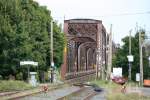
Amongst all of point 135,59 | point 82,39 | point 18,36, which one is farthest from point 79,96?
point 82,39

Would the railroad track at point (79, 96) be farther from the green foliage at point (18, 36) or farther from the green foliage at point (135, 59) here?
the green foliage at point (135, 59)

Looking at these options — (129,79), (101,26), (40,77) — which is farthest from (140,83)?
(101,26)

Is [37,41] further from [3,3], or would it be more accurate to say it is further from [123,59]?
[123,59]

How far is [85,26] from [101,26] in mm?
4662

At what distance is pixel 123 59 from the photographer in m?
85.6

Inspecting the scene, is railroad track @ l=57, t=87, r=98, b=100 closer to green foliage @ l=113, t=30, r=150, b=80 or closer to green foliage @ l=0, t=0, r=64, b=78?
green foliage @ l=0, t=0, r=64, b=78

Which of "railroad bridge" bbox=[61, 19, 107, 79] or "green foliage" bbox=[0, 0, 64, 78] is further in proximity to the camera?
"railroad bridge" bbox=[61, 19, 107, 79]

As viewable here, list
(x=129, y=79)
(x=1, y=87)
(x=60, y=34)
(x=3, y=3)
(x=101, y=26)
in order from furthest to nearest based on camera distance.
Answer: (x=101, y=26) < (x=60, y=34) < (x=129, y=79) < (x=3, y=3) < (x=1, y=87)

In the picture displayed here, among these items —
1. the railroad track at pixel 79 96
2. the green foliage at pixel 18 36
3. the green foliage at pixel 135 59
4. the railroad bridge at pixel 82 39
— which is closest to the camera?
the railroad track at pixel 79 96

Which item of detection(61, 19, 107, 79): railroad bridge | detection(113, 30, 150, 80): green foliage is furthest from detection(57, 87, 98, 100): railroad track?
detection(61, 19, 107, 79): railroad bridge

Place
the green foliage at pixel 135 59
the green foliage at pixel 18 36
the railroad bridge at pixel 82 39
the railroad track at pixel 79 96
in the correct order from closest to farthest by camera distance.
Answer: the railroad track at pixel 79 96 < the green foliage at pixel 18 36 < the green foliage at pixel 135 59 < the railroad bridge at pixel 82 39

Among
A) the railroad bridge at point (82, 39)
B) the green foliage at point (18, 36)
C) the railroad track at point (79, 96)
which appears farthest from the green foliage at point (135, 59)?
the railroad track at point (79, 96)

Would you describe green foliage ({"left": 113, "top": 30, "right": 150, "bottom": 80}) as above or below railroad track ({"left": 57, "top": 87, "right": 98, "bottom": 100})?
above

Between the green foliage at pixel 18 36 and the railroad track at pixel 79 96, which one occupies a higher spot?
the green foliage at pixel 18 36
